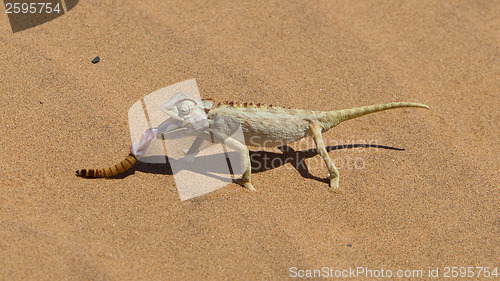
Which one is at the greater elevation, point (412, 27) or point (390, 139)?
point (412, 27)

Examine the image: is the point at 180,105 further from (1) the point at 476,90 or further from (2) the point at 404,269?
(1) the point at 476,90

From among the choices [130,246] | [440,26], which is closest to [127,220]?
[130,246]

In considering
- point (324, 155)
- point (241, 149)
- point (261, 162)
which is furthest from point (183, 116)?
point (324, 155)

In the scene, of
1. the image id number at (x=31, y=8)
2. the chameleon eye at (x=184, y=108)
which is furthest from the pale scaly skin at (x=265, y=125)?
the image id number at (x=31, y=8)

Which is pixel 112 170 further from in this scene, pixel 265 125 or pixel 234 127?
pixel 265 125

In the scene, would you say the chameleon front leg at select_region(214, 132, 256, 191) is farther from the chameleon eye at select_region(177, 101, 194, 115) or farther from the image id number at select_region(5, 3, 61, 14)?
the image id number at select_region(5, 3, 61, 14)
